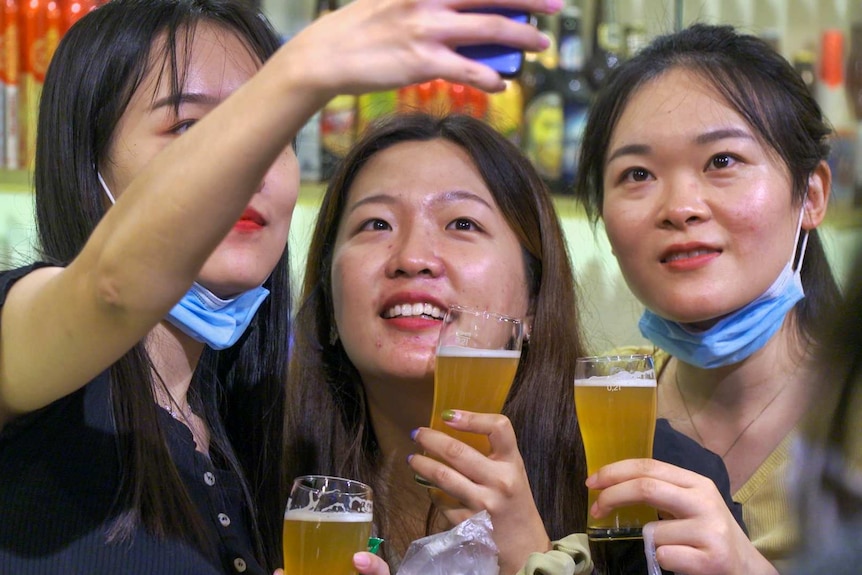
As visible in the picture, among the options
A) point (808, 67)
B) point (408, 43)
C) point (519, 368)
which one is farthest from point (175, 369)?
point (808, 67)

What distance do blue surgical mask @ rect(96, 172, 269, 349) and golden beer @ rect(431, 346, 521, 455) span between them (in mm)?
356

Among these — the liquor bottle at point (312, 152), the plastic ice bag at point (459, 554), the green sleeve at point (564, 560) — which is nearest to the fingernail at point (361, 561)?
the plastic ice bag at point (459, 554)

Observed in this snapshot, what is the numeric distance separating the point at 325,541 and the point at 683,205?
1.09 m

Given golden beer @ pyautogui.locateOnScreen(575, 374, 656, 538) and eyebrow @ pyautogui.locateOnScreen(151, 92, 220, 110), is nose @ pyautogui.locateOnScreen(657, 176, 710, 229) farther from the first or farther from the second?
eyebrow @ pyautogui.locateOnScreen(151, 92, 220, 110)

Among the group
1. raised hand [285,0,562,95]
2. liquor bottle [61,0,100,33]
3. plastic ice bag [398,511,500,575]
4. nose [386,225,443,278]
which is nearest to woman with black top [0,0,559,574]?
raised hand [285,0,562,95]

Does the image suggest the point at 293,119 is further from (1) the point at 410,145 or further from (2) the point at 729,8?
(2) the point at 729,8

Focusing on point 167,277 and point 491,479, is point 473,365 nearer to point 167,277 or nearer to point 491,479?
point 491,479

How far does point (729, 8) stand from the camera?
12.0ft

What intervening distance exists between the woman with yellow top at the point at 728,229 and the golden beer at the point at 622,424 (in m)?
0.57

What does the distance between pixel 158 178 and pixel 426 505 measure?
1041mm

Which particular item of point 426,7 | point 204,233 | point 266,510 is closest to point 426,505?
point 266,510

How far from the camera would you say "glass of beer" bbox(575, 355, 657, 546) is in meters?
1.64

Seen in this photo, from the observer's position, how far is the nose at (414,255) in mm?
1893

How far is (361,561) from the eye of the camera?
1.46 m
